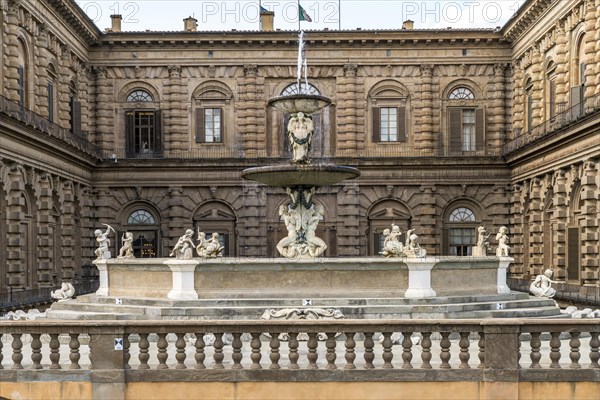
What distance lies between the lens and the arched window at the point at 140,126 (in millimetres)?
43688

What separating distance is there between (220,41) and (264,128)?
4854 mm

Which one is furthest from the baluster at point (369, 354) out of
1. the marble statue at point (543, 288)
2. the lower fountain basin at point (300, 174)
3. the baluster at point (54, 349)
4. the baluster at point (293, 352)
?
the marble statue at point (543, 288)

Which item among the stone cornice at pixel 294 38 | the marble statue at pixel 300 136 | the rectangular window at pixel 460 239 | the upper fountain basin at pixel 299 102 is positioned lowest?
the rectangular window at pixel 460 239

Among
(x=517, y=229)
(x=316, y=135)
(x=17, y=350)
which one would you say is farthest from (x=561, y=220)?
(x=17, y=350)

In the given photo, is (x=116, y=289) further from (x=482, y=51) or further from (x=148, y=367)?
(x=482, y=51)

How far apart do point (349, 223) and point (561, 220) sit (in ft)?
36.4

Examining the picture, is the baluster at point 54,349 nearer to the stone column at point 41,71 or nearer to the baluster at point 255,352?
the baluster at point 255,352

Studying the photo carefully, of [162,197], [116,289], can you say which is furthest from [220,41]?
[116,289]

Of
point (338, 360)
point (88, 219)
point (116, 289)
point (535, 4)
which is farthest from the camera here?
point (88, 219)

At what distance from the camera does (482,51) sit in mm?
43625

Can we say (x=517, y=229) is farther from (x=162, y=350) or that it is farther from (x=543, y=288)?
(x=162, y=350)

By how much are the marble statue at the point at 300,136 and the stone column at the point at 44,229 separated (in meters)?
16.6

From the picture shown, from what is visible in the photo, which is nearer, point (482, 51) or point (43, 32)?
point (43, 32)

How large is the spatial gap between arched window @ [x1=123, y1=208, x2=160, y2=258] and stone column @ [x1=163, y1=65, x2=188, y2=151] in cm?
363
